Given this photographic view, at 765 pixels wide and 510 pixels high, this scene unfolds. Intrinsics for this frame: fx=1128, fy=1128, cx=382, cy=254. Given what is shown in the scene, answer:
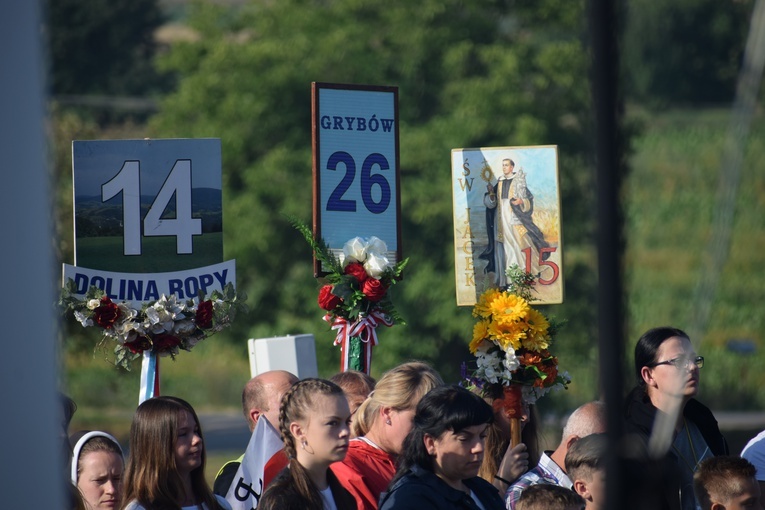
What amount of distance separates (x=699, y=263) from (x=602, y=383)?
0.87ft

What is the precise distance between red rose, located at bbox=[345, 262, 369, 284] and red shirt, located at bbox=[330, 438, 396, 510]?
1.24m

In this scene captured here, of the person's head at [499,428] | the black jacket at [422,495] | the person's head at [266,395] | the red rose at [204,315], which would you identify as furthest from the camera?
the red rose at [204,315]

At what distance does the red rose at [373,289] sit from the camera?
5.46 meters

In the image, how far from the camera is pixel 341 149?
573cm

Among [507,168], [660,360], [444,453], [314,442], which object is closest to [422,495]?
[444,453]

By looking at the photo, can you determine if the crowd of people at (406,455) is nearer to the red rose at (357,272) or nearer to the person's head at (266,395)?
the person's head at (266,395)

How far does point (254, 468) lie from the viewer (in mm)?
4426

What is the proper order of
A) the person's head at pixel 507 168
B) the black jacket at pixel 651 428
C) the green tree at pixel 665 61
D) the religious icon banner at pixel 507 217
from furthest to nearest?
the person's head at pixel 507 168, the religious icon banner at pixel 507 217, the black jacket at pixel 651 428, the green tree at pixel 665 61

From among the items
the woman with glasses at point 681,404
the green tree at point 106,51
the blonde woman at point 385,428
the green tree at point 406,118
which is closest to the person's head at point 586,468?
the woman with glasses at point 681,404

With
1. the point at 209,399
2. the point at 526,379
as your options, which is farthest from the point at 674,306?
the point at 209,399

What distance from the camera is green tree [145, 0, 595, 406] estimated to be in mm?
20594

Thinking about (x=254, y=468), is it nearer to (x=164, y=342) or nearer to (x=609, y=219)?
(x=164, y=342)

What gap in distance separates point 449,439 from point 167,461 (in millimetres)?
974

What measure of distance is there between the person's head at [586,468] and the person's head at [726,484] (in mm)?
436
